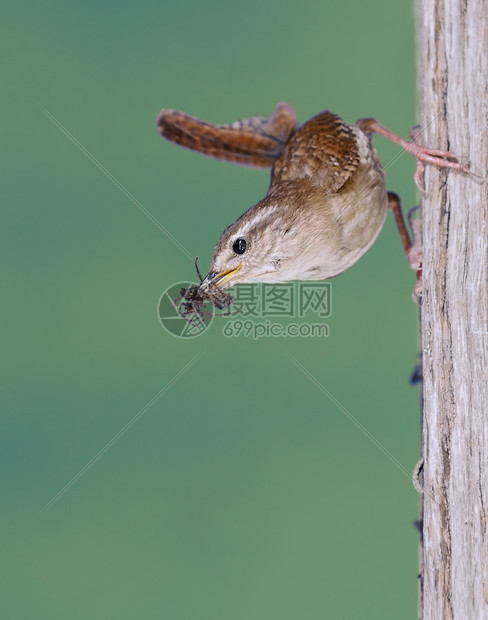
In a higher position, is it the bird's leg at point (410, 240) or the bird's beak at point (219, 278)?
the bird's leg at point (410, 240)

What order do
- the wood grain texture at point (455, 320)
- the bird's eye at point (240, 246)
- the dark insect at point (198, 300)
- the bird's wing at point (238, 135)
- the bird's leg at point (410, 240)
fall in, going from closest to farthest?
the wood grain texture at point (455, 320)
the bird's eye at point (240, 246)
the dark insect at point (198, 300)
the bird's leg at point (410, 240)
the bird's wing at point (238, 135)

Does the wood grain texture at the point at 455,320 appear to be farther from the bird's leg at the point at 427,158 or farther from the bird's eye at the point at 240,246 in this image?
the bird's eye at the point at 240,246

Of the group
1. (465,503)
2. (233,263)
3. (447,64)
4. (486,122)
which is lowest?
(465,503)

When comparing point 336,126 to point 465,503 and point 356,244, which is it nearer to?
point 356,244

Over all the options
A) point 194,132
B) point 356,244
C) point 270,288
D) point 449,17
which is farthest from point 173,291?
point 449,17

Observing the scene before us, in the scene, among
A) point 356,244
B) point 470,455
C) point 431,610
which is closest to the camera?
point 470,455

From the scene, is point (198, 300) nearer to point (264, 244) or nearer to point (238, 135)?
point (264, 244)

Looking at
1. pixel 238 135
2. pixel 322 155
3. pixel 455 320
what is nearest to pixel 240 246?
pixel 322 155

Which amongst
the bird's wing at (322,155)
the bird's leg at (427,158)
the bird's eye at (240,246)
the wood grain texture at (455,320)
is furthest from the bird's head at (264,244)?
the wood grain texture at (455,320)
